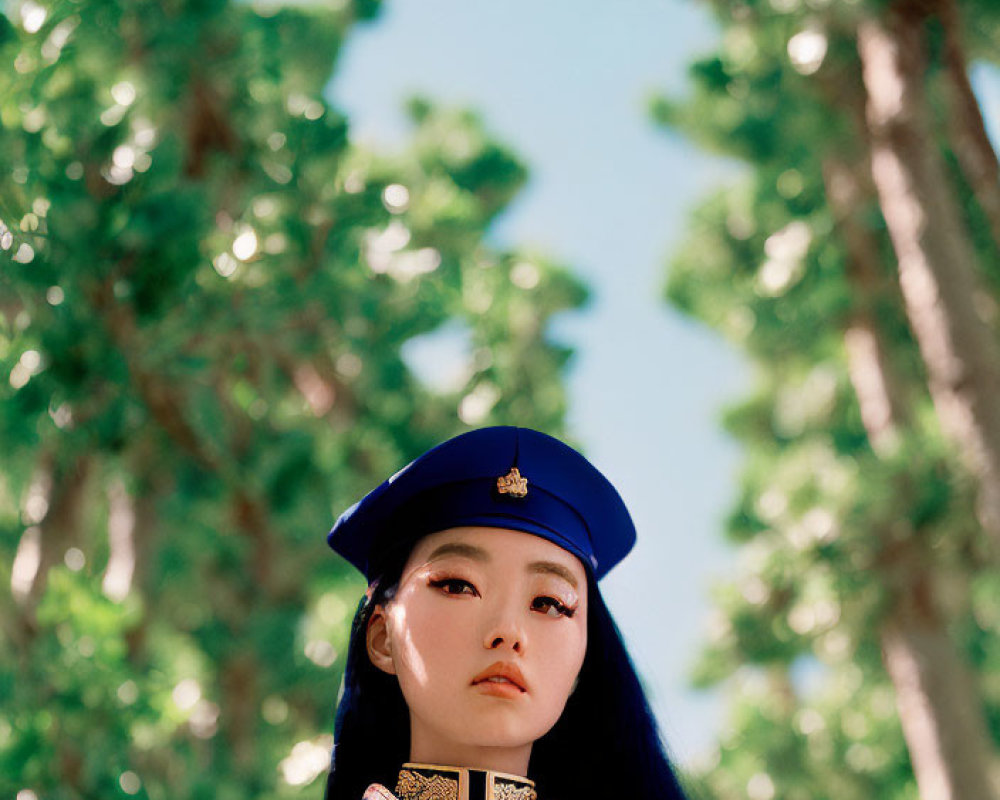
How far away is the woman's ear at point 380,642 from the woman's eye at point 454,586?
21 centimetres

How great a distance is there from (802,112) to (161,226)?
5.13m

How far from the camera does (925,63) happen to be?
522 centimetres

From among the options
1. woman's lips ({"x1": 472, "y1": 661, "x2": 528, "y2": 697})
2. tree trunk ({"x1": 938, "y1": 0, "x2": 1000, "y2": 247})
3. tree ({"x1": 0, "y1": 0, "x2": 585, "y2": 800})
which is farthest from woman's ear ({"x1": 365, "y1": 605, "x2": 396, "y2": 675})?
tree trunk ({"x1": 938, "y1": 0, "x2": 1000, "y2": 247})

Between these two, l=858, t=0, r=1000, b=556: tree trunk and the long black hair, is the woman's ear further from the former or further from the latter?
l=858, t=0, r=1000, b=556: tree trunk

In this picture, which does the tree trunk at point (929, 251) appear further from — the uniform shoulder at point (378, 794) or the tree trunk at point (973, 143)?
the uniform shoulder at point (378, 794)

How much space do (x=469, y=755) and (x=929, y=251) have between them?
12.2 feet

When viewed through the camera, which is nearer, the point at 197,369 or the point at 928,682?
the point at 197,369

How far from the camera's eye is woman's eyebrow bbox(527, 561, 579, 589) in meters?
2.08

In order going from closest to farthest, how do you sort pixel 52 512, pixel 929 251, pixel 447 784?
pixel 447 784, pixel 52 512, pixel 929 251

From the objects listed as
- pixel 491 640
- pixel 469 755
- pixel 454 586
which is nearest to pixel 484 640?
pixel 491 640

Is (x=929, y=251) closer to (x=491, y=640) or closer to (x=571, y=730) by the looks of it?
(x=571, y=730)

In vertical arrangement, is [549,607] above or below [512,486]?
below

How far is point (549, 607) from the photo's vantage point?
2111 millimetres

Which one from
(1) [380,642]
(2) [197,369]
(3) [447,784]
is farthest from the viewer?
(2) [197,369]
